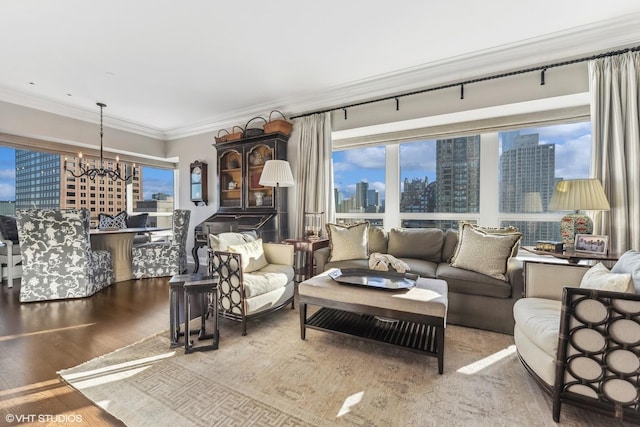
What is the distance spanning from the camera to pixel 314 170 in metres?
3.84

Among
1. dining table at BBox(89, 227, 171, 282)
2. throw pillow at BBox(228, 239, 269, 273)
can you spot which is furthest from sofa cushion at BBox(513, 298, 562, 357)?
dining table at BBox(89, 227, 171, 282)

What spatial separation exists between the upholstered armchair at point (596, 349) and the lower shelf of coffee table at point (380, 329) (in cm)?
60

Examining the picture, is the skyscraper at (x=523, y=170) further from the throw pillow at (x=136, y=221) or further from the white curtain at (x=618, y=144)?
the throw pillow at (x=136, y=221)

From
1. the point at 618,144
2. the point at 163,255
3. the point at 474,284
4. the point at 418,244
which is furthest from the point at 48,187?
the point at 618,144

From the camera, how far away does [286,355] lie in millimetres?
1989

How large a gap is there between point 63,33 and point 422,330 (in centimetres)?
401

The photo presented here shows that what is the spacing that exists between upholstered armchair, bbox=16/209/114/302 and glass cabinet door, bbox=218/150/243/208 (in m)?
1.82

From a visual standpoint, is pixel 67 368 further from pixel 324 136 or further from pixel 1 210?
pixel 1 210

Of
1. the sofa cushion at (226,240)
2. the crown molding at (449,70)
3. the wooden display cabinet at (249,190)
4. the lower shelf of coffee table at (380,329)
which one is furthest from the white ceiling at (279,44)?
the lower shelf of coffee table at (380,329)

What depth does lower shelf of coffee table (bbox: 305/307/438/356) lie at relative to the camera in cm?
190

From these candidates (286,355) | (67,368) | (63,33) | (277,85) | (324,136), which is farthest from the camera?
(324,136)

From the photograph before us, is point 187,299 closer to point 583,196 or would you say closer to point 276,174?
point 276,174

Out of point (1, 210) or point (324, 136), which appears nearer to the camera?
point (324, 136)

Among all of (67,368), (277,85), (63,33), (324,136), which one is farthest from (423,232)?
(63,33)
